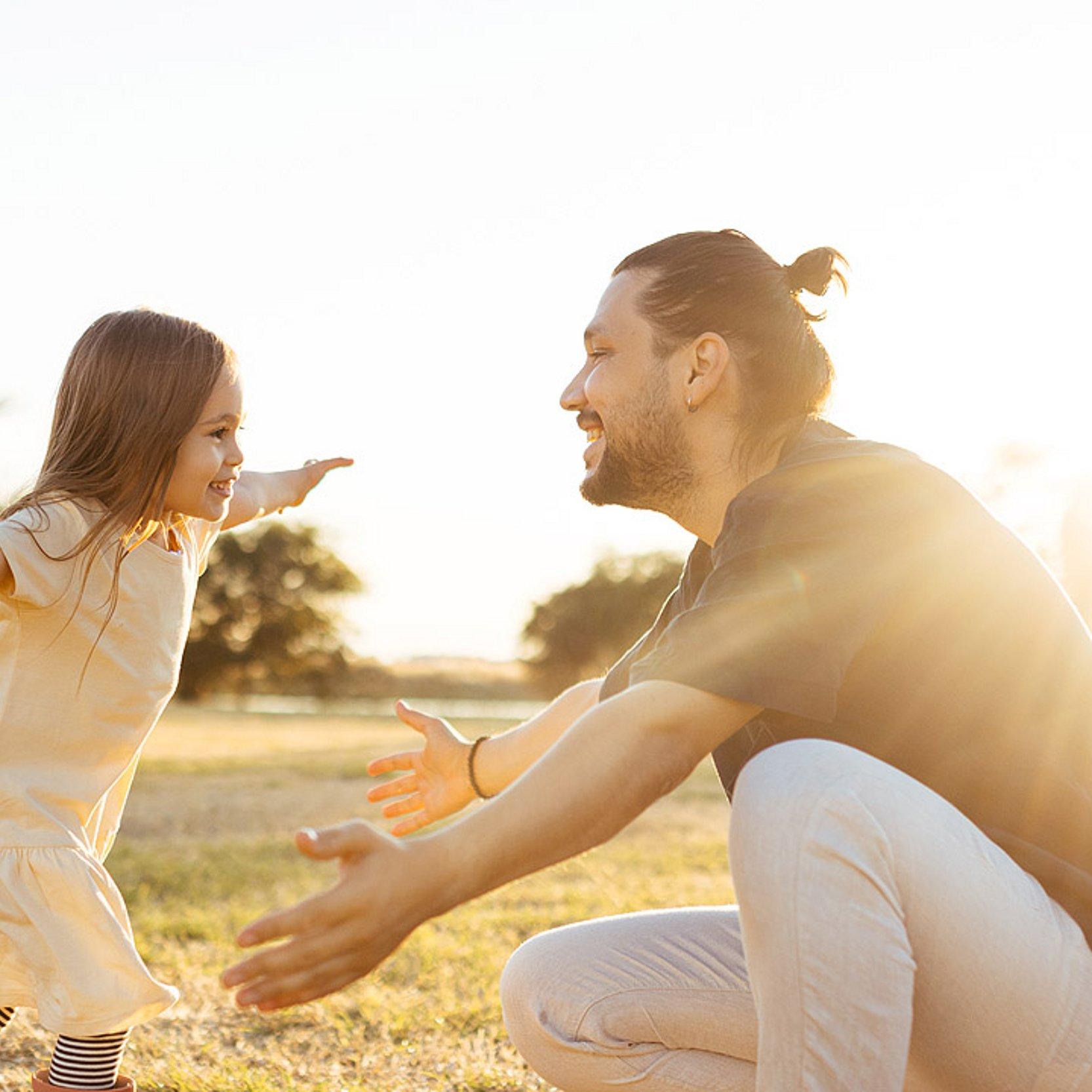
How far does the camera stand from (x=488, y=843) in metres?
1.45

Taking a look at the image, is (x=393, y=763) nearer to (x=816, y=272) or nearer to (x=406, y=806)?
(x=406, y=806)

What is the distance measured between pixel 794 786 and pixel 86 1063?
1.74 meters

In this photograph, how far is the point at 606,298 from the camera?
7.95 feet

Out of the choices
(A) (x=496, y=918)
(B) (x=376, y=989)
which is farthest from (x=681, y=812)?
(B) (x=376, y=989)

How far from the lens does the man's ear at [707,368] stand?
2.25 metres

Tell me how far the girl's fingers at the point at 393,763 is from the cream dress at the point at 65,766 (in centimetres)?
70

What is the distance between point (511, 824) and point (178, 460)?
64.3 inches

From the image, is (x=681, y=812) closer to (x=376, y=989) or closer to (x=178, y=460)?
(x=376, y=989)

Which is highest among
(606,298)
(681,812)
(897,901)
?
(606,298)

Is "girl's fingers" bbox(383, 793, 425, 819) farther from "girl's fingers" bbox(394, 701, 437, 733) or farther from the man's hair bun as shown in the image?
the man's hair bun

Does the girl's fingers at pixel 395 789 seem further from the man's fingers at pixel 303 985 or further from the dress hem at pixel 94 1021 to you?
the man's fingers at pixel 303 985

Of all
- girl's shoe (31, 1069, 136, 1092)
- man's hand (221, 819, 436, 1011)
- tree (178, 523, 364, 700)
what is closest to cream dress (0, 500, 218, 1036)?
girl's shoe (31, 1069, 136, 1092)

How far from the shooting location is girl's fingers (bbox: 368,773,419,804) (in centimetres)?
227

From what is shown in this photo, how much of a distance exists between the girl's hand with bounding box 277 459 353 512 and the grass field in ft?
4.34
